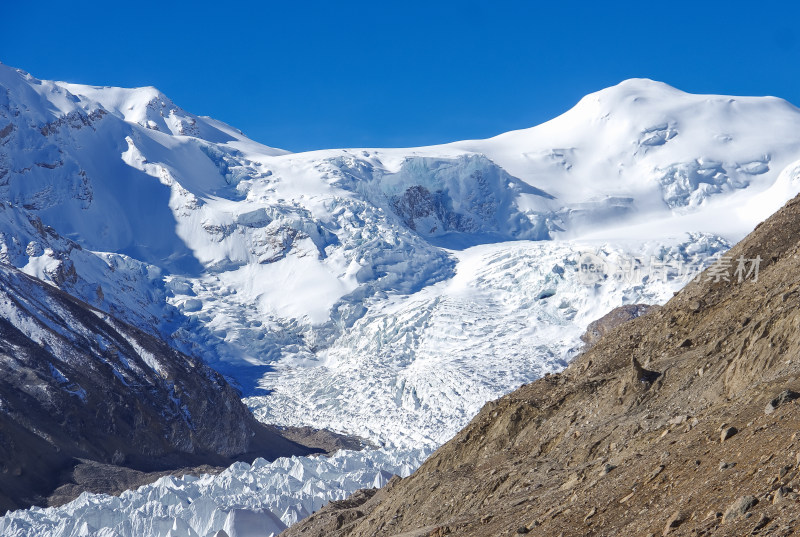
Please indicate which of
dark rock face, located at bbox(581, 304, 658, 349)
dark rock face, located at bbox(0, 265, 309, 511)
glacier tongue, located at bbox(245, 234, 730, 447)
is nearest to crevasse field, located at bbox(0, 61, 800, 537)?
glacier tongue, located at bbox(245, 234, 730, 447)

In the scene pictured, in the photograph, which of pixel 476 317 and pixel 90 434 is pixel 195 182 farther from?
pixel 90 434

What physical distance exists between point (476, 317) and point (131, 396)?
53337mm

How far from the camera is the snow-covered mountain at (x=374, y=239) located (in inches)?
5266

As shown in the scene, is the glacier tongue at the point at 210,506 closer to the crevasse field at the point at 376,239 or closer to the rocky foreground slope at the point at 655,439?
the crevasse field at the point at 376,239

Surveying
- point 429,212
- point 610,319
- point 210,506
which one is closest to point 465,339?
point 610,319

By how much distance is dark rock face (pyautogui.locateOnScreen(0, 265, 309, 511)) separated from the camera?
84938 mm

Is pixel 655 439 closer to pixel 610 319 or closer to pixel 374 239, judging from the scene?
pixel 610 319

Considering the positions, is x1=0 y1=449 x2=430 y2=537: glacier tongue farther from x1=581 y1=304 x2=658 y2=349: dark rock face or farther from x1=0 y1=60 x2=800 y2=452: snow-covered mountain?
x1=581 y1=304 x2=658 y2=349: dark rock face

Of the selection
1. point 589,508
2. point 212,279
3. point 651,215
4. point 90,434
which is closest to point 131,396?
point 90,434

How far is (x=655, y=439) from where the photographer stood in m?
19.1

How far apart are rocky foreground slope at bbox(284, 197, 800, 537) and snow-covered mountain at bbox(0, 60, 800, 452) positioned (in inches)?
3203

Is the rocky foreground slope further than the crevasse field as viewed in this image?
No

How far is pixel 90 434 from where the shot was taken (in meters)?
92.4

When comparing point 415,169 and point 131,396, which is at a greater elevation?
point 415,169
